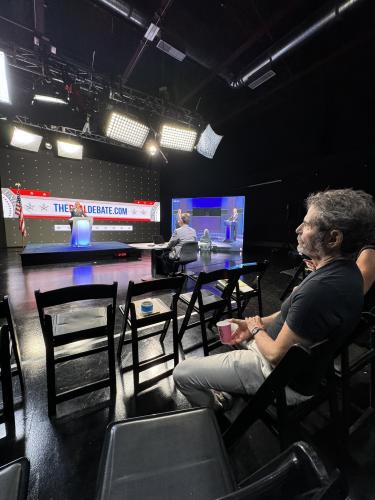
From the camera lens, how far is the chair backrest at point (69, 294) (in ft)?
4.63

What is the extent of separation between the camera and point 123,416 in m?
1.41

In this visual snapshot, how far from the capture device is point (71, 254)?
18.6 feet

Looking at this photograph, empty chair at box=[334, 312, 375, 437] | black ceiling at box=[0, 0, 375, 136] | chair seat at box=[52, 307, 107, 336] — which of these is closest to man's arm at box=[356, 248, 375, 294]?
empty chair at box=[334, 312, 375, 437]

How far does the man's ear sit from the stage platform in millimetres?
5811

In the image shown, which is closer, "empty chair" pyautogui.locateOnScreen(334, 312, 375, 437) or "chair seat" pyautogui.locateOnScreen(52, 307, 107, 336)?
"empty chair" pyautogui.locateOnScreen(334, 312, 375, 437)

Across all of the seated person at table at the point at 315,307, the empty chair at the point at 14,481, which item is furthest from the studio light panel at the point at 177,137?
the empty chair at the point at 14,481

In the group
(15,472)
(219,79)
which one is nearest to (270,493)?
(15,472)

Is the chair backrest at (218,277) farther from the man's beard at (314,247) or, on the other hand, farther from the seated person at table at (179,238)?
the seated person at table at (179,238)

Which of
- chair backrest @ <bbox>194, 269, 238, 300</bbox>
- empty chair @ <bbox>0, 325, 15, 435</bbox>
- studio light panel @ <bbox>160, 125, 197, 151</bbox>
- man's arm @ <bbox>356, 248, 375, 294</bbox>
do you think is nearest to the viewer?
empty chair @ <bbox>0, 325, 15, 435</bbox>

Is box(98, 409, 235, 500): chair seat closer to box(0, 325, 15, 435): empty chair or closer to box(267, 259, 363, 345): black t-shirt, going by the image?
box(267, 259, 363, 345): black t-shirt

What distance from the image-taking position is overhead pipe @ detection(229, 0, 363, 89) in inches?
101

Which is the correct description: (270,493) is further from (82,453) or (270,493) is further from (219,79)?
(219,79)

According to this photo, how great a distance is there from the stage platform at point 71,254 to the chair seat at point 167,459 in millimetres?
5577

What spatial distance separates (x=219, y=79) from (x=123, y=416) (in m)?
5.82
